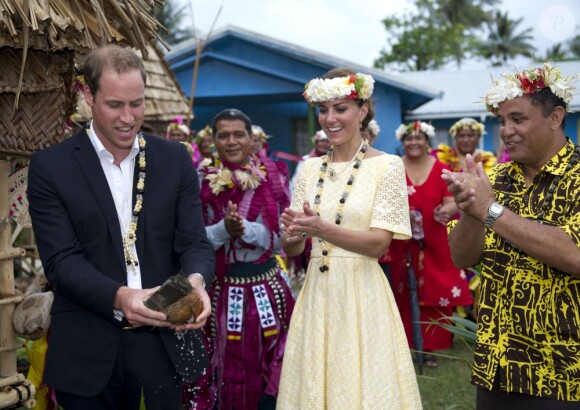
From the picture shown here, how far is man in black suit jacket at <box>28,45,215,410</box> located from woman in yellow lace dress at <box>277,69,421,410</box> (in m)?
0.73

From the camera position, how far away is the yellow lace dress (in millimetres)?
3613

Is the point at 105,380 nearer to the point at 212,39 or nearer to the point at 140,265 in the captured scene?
the point at 140,265

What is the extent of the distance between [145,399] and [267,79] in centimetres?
1311

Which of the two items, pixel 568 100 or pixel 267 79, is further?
pixel 267 79

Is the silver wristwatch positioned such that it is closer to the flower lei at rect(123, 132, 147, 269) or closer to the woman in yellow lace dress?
the woman in yellow lace dress

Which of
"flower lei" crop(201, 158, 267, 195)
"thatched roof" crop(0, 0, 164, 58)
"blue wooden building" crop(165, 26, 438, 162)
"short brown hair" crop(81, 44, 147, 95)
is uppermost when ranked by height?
"blue wooden building" crop(165, 26, 438, 162)

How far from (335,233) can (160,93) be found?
650cm

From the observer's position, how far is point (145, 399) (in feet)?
9.91

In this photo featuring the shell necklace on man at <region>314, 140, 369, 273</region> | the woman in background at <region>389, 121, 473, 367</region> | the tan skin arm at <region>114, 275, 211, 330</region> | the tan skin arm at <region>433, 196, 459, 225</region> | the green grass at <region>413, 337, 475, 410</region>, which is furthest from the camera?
the woman in background at <region>389, 121, 473, 367</region>

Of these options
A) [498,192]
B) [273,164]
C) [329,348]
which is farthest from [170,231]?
[273,164]

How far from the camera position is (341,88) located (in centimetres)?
378

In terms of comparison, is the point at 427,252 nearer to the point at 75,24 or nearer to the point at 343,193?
the point at 343,193

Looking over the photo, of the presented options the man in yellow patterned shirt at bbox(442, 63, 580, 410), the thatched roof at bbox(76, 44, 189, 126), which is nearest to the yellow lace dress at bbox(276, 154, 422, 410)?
the man in yellow patterned shirt at bbox(442, 63, 580, 410)

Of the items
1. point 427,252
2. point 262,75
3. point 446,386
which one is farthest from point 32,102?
point 262,75
